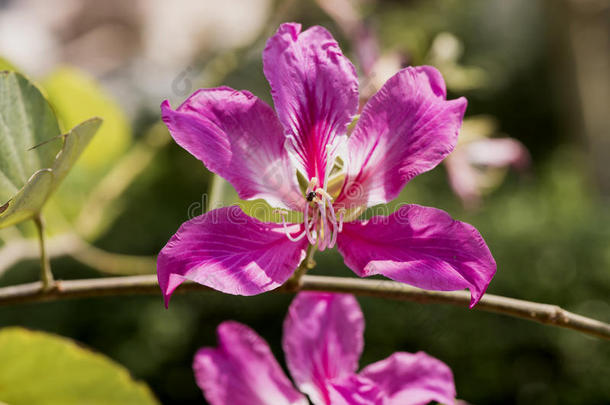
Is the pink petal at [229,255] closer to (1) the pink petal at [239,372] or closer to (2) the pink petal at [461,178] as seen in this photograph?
(1) the pink petal at [239,372]

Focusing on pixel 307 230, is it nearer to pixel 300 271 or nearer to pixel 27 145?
pixel 300 271

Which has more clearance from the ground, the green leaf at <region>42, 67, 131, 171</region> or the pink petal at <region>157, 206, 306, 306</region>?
the green leaf at <region>42, 67, 131, 171</region>

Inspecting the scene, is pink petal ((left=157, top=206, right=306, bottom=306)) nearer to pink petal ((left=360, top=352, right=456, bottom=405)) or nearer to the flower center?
the flower center

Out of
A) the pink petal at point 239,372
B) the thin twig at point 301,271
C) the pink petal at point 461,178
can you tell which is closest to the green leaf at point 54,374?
the pink petal at point 239,372

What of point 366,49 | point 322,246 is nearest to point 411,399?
point 322,246

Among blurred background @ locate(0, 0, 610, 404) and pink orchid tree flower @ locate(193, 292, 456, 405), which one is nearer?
pink orchid tree flower @ locate(193, 292, 456, 405)

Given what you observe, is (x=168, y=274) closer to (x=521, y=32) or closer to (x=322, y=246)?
(x=322, y=246)

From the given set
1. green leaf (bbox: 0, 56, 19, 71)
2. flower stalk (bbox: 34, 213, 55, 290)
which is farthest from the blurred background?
flower stalk (bbox: 34, 213, 55, 290)
